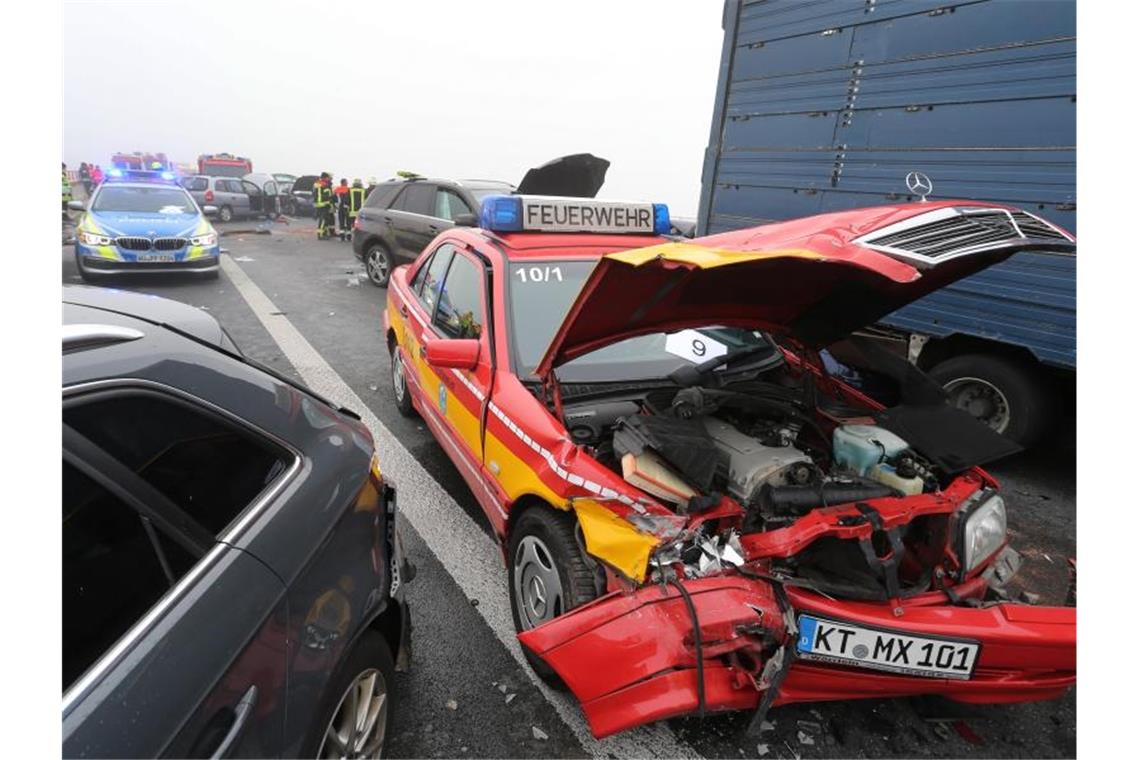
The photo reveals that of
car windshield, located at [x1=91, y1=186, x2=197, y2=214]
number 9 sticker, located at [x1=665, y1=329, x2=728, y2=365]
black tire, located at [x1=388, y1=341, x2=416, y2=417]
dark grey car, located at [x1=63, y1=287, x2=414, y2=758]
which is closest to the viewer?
dark grey car, located at [x1=63, y1=287, x2=414, y2=758]

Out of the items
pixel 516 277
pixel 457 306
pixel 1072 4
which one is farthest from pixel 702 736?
pixel 1072 4

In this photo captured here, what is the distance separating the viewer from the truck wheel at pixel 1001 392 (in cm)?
419

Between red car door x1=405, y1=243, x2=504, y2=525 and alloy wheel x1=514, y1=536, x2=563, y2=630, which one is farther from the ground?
red car door x1=405, y1=243, x2=504, y2=525

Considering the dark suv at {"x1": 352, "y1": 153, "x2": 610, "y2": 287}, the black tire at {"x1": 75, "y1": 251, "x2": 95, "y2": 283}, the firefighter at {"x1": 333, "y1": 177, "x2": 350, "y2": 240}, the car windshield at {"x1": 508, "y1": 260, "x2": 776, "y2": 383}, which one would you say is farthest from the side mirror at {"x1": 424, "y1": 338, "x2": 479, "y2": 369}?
the firefighter at {"x1": 333, "y1": 177, "x2": 350, "y2": 240}

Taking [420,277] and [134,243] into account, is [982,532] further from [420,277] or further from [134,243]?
[134,243]

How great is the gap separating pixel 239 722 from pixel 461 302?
2.55 metres

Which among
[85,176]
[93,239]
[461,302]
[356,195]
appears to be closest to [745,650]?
[461,302]

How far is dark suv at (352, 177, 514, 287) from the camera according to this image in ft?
28.8

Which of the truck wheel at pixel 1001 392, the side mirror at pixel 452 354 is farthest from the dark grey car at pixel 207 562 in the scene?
the truck wheel at pixel 1001 392

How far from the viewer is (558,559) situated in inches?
88.0

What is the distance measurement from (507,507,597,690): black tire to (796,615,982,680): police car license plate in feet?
2.44

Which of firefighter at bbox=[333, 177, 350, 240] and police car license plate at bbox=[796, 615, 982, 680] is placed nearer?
police car license plate at bbox=[796, 615, 982, 680]

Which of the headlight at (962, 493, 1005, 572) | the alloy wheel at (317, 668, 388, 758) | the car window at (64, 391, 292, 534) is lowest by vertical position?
the alloy wheel at (317, 668, 388, 758)

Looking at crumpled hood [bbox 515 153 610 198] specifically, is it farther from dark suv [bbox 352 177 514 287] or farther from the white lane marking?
the white lane marking
